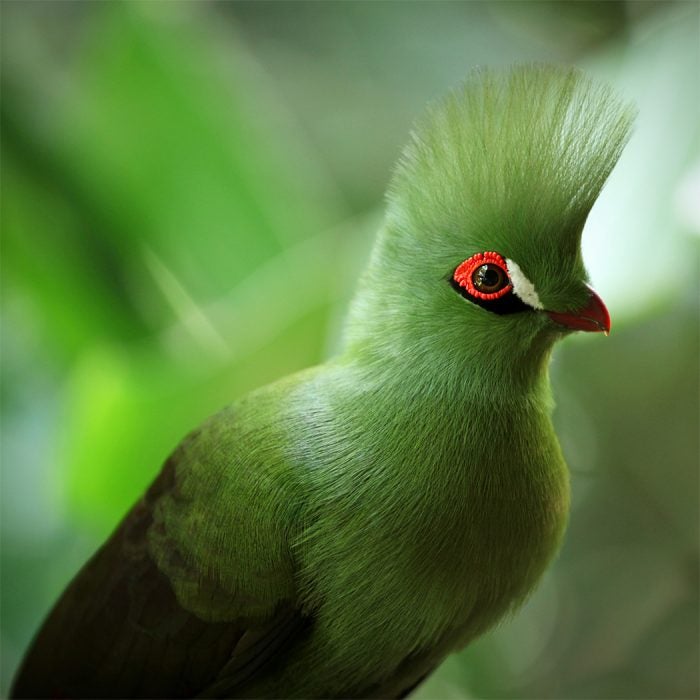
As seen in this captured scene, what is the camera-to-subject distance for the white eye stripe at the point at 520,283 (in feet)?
2.70

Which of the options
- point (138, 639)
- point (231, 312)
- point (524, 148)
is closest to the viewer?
point (524, 148)

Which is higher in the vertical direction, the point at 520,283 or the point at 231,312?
the point at 231,312

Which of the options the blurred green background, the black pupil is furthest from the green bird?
the blurred green background

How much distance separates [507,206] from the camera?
0.83 metres

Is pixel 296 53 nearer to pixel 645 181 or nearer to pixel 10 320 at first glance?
pixel 10 320

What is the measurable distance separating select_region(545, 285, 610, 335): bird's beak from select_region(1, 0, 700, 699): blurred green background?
65 centimetres

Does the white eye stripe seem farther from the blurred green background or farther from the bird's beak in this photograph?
the blurred green background

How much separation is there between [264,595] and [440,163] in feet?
1.57

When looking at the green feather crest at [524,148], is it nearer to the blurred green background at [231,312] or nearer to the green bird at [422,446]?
the green bird at [422,446]

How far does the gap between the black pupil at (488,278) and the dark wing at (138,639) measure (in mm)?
385

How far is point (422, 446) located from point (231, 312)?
852 millimetres

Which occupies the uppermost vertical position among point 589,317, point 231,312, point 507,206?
point 231,312

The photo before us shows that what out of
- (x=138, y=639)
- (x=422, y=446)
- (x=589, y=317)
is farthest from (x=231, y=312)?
(x=589, y=317)

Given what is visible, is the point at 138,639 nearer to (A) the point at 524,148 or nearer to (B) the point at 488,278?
(B) the point at 488,278
